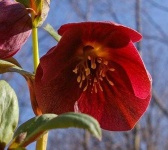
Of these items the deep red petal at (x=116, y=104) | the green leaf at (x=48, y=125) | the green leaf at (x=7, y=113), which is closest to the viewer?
the green leaf at (x=48, y=125)

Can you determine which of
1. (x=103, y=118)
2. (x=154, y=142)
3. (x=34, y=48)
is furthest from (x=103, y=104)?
(x=154, y=142)

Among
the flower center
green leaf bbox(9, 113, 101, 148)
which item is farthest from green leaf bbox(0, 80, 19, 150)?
the flower center

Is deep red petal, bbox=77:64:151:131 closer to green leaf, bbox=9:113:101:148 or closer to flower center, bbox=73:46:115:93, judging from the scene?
flower center, bbox=73:46:115:93

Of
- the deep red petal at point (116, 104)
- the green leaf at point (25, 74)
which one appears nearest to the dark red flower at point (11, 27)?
the green leaf at point (25, 74)

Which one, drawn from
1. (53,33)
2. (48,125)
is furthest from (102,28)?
(48,125)

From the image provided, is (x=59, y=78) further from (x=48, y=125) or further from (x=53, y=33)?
(x=48, y=125)

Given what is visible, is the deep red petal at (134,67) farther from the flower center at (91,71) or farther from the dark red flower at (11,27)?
the dark red flower at (11,27)

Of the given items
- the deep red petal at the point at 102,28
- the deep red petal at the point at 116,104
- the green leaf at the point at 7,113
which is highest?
the deep red petal at the point at 102,28
